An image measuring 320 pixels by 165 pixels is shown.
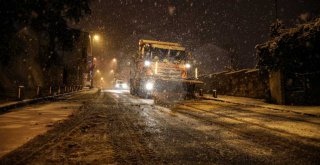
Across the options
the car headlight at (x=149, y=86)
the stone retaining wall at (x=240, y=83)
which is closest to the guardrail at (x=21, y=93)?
the car headlight at (x=149, y=86)

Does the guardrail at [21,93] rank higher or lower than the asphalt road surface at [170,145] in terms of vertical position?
higher

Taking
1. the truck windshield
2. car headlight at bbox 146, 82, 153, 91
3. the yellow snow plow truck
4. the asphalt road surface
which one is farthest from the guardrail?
the asphalt road surface

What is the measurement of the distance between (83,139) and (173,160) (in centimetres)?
267

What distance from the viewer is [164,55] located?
21.8 m

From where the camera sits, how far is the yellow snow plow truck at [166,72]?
68.1 feet

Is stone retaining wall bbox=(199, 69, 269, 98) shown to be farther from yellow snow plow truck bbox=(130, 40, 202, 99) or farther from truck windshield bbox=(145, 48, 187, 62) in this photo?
truck windshield bbox=(145, 48, 187, 62)

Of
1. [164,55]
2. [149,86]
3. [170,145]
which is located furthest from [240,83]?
[170,145]

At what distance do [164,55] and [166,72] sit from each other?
55.0 inches

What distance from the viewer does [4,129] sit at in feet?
25.7

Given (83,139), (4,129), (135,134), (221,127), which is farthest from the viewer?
(221,127)

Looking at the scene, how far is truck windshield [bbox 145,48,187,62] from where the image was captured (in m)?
21.6

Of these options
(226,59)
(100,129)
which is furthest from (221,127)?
(226,59)

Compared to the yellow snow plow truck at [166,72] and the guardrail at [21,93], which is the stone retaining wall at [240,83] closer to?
the yellow snow plow truck at [166,72]

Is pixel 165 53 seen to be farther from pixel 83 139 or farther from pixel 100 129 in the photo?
pixel 83 139
